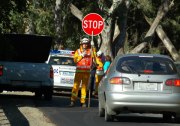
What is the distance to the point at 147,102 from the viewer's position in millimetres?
15453

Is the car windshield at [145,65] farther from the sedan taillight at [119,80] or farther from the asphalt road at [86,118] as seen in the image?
the asphalt road at [86,118]

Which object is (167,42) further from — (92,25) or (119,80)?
(119,80)

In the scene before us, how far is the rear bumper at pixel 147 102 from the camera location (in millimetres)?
15430

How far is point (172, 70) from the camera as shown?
1581 cm

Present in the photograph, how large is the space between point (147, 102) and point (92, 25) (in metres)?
9.15

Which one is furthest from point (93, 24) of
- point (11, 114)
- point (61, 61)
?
point (11, 114)

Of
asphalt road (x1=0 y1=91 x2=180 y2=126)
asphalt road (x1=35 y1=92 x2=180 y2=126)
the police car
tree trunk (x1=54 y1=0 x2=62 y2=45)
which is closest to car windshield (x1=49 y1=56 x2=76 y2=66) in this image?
the police car

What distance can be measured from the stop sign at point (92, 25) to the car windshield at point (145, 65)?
318 inches

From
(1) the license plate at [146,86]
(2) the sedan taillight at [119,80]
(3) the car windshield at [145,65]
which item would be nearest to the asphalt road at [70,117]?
(1) the license plate at [146,86]

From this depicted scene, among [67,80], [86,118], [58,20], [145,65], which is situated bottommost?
[86,118]

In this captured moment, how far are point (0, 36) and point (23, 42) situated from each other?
4.26 m

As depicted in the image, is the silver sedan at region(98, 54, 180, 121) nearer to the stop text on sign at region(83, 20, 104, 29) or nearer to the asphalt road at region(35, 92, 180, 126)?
the asphalt road at region(35, 92, 180, 126)

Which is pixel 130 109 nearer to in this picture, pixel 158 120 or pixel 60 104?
pixel 158 120

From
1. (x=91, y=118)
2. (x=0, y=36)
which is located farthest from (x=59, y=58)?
(x=91, y=118)
